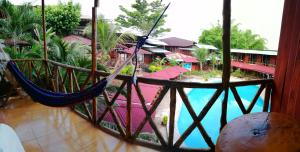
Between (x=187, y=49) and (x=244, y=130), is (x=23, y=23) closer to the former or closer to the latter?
(x=244, y=130)

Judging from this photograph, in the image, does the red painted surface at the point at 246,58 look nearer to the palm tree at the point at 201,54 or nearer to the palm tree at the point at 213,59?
the palm tree at the point at 213,59

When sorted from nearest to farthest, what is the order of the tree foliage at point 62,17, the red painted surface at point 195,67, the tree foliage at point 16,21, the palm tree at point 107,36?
the tree foliage at point 16,21 < the palm tree at point 107,36 < the tree foliage at point 62,17 < the red painted surface at point 195,67

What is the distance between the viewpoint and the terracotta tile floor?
194cm

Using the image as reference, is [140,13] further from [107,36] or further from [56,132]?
[56,132]

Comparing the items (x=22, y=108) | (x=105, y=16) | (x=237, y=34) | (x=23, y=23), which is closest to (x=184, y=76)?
(x=237, y=34)

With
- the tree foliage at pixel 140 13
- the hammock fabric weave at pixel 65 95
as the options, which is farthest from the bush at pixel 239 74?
the hammock fabric weave at pixel 65 95

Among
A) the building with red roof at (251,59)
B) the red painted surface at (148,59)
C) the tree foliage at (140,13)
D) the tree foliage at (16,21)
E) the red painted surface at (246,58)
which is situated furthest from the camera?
the red painted surface at (148,59)

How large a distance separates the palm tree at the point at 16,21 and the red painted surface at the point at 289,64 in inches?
267

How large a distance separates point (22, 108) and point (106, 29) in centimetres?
459

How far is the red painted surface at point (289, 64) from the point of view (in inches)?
56.4

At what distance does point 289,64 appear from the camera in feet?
5.02

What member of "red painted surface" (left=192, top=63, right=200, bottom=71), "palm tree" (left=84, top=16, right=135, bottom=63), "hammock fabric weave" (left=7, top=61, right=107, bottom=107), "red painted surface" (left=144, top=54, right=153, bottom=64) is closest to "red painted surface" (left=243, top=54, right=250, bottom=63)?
"red painted surface" (left=192, top=63, right=200, bottom=71)

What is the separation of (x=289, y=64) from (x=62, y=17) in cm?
952

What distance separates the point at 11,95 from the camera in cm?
340
